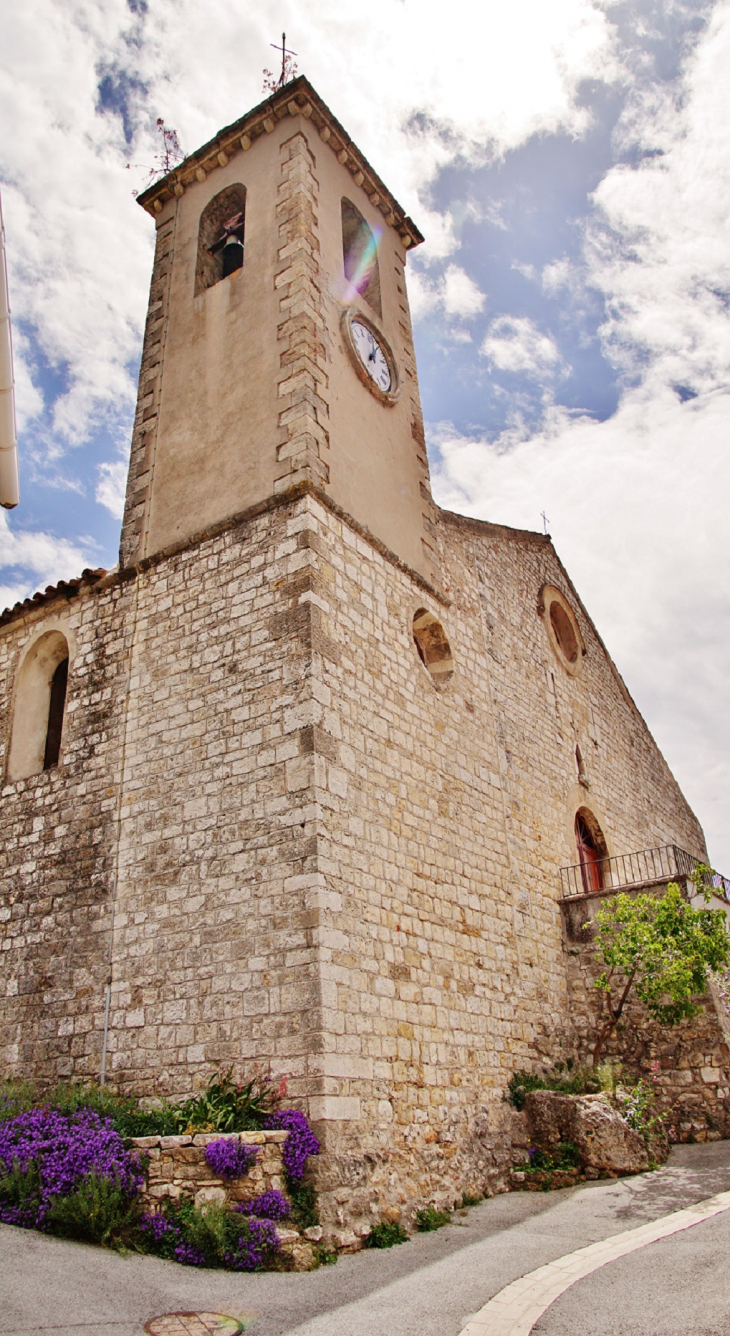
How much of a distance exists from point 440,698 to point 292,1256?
17.4ft

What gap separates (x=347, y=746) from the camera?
747 cm

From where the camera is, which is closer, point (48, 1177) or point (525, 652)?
point (48, 1177)

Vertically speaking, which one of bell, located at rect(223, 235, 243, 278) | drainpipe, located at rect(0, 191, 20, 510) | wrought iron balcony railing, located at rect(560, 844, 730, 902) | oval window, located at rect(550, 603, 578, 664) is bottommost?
wrought iron balcony railing, located at rect(560, 844, 730, 902)

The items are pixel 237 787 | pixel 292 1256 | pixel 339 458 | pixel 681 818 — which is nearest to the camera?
pixel 292 1256

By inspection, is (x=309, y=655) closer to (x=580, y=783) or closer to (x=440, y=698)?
(x=440, y=698)

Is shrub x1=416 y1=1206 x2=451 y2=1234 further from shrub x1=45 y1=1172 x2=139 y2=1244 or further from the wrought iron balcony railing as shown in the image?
the wrought iron balcony railing

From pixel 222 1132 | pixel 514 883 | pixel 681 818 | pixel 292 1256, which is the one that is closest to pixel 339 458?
pixel 514 883

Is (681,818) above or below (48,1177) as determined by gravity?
above

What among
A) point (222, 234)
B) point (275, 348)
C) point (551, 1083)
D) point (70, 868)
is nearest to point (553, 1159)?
point (551, 1083)

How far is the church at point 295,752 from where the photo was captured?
6.75 metres

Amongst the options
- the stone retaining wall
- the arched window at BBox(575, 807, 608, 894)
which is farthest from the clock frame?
the stone retaining wall

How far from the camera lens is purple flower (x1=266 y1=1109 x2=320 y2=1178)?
5785 millimetres

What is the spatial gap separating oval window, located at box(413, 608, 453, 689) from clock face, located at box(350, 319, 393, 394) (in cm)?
280

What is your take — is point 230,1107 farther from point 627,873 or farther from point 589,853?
point 627,873
